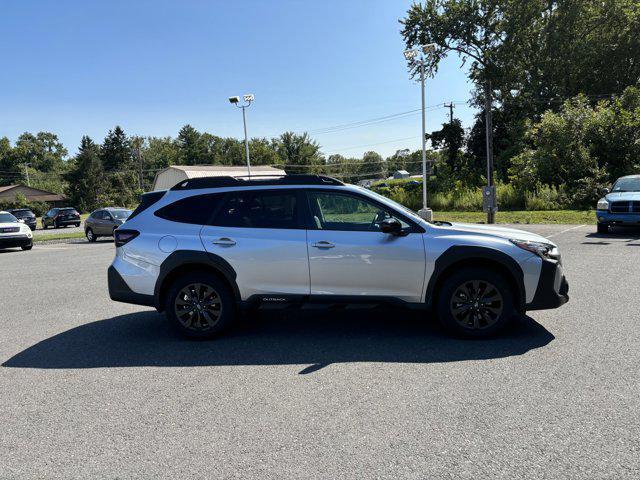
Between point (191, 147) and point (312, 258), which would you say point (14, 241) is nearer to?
point (312, 258)

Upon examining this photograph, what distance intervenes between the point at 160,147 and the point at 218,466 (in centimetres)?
13112

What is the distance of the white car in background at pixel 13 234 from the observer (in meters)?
19.0

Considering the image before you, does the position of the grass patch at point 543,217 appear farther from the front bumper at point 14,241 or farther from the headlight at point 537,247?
the front bumper at point 14,241

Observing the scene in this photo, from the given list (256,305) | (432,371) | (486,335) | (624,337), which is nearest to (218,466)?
(432,371)

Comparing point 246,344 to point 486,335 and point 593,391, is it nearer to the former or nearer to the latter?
point 486,335

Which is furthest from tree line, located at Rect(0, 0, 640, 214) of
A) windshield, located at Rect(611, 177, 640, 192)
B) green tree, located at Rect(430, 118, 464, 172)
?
windshield, located at Rect(611, 177, 640, 192)

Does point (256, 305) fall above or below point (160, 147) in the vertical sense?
below

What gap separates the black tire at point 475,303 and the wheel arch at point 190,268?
228 centimetres

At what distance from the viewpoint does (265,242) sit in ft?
18.0

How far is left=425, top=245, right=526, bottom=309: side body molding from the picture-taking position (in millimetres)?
5211

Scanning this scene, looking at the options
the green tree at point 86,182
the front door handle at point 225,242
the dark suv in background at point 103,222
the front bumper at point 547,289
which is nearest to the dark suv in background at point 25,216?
the dark suv in background at point 103,222

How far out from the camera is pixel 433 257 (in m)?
5.26

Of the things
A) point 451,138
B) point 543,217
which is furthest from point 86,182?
point 543,217

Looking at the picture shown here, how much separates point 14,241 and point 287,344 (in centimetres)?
1790
